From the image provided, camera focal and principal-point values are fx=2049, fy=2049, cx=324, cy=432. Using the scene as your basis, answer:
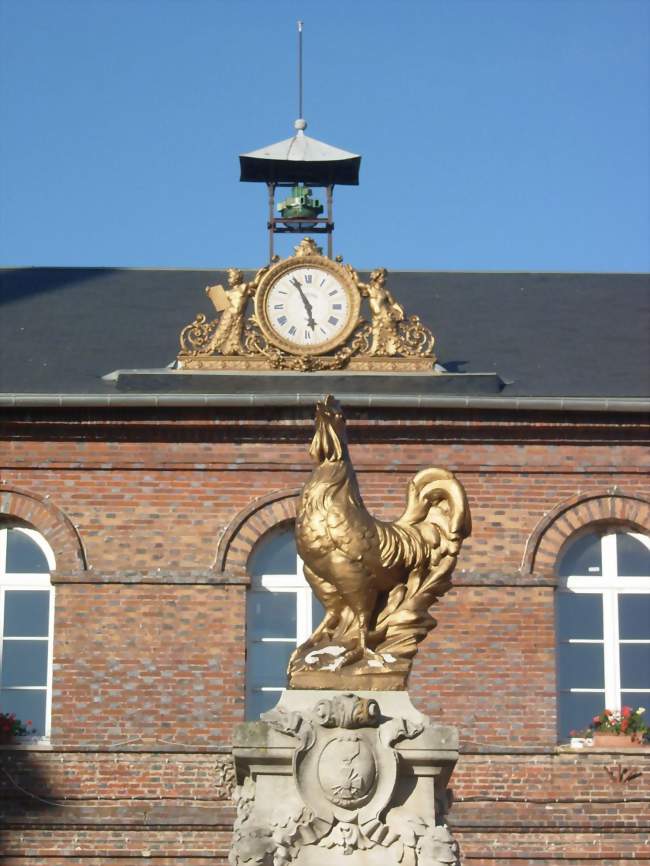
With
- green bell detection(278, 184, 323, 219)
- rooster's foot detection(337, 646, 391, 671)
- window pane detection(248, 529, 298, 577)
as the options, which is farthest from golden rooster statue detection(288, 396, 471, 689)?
green bell detection(278, 184, 323, 219)

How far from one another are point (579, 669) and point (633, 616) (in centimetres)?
77

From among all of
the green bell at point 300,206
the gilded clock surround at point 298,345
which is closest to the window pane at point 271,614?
the gilded clock surround at point 298,345

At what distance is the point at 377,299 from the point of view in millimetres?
20969

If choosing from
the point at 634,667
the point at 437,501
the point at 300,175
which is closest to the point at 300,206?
the point at 300,175

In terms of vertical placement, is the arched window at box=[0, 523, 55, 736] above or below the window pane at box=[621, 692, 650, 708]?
above

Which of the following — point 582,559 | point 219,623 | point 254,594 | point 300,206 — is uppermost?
point 300,206

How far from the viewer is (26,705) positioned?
2053 centimetres

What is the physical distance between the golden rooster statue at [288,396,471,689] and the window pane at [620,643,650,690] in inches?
307

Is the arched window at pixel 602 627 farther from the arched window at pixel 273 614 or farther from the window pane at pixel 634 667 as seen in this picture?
the arched window at pixel 273 614

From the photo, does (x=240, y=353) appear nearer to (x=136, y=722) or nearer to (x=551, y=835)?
(x=136, y=722)

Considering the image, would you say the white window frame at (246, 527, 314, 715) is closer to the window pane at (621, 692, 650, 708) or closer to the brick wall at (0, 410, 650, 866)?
the brick wall at (0, 410, 650, 866)

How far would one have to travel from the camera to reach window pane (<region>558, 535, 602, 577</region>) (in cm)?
2086

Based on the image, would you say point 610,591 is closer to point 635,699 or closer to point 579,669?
point 579,669

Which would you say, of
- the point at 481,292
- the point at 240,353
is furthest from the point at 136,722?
the point at 481,292
